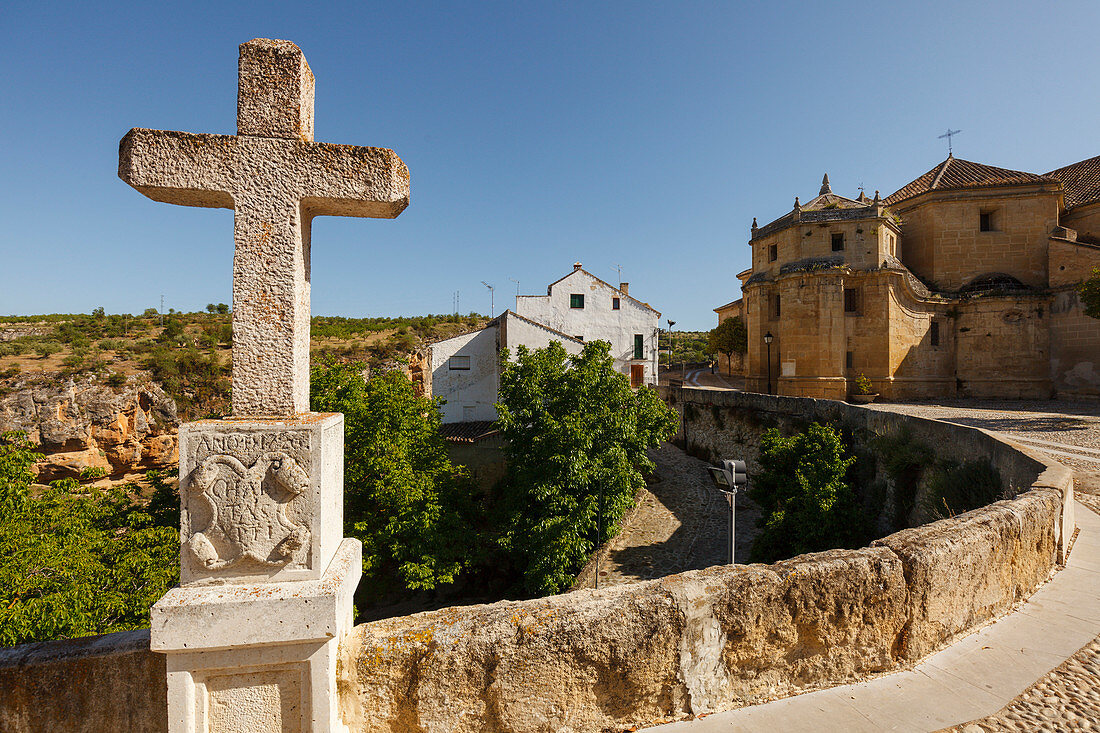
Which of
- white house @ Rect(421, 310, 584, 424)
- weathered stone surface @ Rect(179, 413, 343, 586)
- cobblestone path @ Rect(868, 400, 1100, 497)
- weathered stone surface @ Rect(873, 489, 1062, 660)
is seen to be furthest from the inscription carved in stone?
white house @ Rect(421, 310, 584, 424)

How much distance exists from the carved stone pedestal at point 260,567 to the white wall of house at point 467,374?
21879 mm

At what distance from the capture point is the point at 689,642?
8.01 feet

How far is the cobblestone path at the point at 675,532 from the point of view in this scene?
536 inches

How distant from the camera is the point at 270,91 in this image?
209 cm

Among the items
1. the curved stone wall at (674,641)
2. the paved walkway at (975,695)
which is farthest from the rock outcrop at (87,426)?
the paved walkway at (975,695)

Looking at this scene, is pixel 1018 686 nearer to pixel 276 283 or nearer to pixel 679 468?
pixel 276 283

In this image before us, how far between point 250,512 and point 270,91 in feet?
5.85

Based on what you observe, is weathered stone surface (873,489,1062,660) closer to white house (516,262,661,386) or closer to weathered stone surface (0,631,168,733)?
weathered stone surface (0,631,168,733)

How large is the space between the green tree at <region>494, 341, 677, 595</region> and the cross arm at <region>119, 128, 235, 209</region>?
1137cm

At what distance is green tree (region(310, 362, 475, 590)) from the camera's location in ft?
40.6

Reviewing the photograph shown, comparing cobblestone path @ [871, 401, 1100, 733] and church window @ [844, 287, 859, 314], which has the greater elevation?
church window @ [844, 287, 859, 314]

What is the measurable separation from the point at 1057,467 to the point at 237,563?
8.00 metres

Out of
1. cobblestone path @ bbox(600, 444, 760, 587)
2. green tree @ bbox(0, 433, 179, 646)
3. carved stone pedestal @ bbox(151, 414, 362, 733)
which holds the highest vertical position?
carved stone pedestal @ bbox(151, 414, 362, 733)

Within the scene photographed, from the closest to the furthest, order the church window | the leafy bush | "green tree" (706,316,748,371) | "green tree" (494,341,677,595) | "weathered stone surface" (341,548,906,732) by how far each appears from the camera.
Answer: "weathered stone surface" (341,548,906,732) < the leafy bush < "green tree" (494,341,677,595) < the church window < "green tree" (706,316,748,371)
